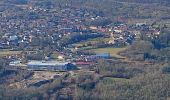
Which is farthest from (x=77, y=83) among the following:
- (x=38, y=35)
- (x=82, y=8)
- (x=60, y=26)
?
(x=82, y=8)

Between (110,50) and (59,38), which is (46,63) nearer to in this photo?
(110,50)

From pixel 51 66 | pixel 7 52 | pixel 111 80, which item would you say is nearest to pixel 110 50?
pixel 51 66

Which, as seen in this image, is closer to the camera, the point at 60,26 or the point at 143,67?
the point at 143,67

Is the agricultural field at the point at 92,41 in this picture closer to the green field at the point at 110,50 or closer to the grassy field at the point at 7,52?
the green field at the point at 110,50

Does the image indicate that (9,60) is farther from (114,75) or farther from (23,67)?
(114,75)

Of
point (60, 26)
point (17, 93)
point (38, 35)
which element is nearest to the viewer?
point (17, 93)

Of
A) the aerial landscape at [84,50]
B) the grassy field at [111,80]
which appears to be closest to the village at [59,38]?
the aerial landscape at [84,50]

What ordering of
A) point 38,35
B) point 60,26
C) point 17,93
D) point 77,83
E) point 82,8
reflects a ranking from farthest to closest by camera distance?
point 82,8 → point 60,26 → point 38,35 → point 77,83 → point 17,93

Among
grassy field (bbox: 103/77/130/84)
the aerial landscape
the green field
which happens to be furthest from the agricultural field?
grassy field (bbox: 103/77/130/84)

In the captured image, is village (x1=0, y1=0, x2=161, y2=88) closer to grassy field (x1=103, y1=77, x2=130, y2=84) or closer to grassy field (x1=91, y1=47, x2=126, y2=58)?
grassy field (x1=91, y1=47, x2=126, y2=58)
